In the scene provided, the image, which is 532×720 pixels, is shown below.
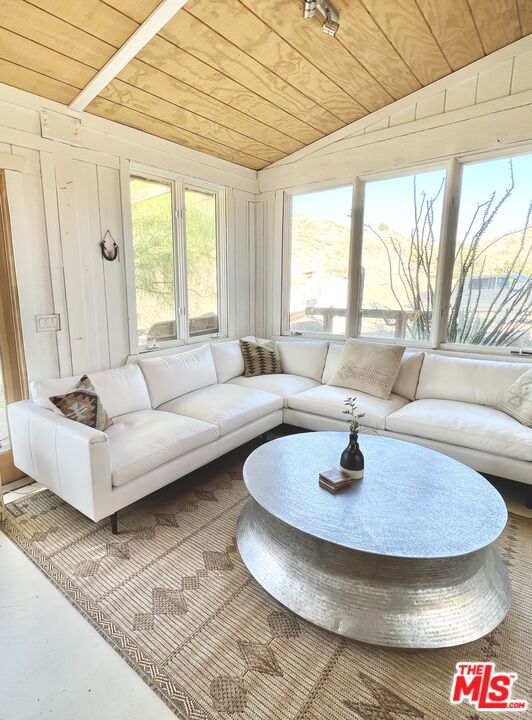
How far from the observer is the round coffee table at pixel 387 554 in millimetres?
1441

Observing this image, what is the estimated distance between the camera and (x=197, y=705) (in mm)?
1270

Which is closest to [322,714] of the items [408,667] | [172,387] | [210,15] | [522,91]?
[408,667]

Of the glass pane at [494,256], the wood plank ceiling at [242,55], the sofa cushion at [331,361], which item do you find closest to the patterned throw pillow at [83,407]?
the wood plank ceiling at [242,55]

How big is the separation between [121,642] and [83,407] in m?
1.27

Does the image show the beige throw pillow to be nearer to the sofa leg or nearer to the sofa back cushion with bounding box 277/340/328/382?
the sofa back cushion with bounding box 277/340/328/382

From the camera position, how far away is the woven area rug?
1292 millimetres

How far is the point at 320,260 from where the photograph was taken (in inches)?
160

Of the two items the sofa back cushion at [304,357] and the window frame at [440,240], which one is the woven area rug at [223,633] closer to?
the window frame at [440,240]

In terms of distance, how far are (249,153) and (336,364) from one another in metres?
2.24

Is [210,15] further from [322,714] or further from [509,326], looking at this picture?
[322,714]

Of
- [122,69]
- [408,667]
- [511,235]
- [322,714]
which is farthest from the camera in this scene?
[511,235]

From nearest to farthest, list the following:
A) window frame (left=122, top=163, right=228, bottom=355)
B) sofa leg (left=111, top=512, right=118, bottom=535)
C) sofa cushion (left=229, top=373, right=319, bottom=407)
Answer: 1. sofa leg (left=111, top=512, right=118, bottom=535)
2. window frame (left=122, top=163, right=228, bottom=355)
3. sofa cushion (left=229, top=373, right=319, bottom=407)

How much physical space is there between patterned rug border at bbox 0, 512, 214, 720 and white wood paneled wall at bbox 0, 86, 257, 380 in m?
1.25

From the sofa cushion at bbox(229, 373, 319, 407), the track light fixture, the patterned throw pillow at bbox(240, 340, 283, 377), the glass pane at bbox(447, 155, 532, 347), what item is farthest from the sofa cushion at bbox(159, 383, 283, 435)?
the track light fixture
